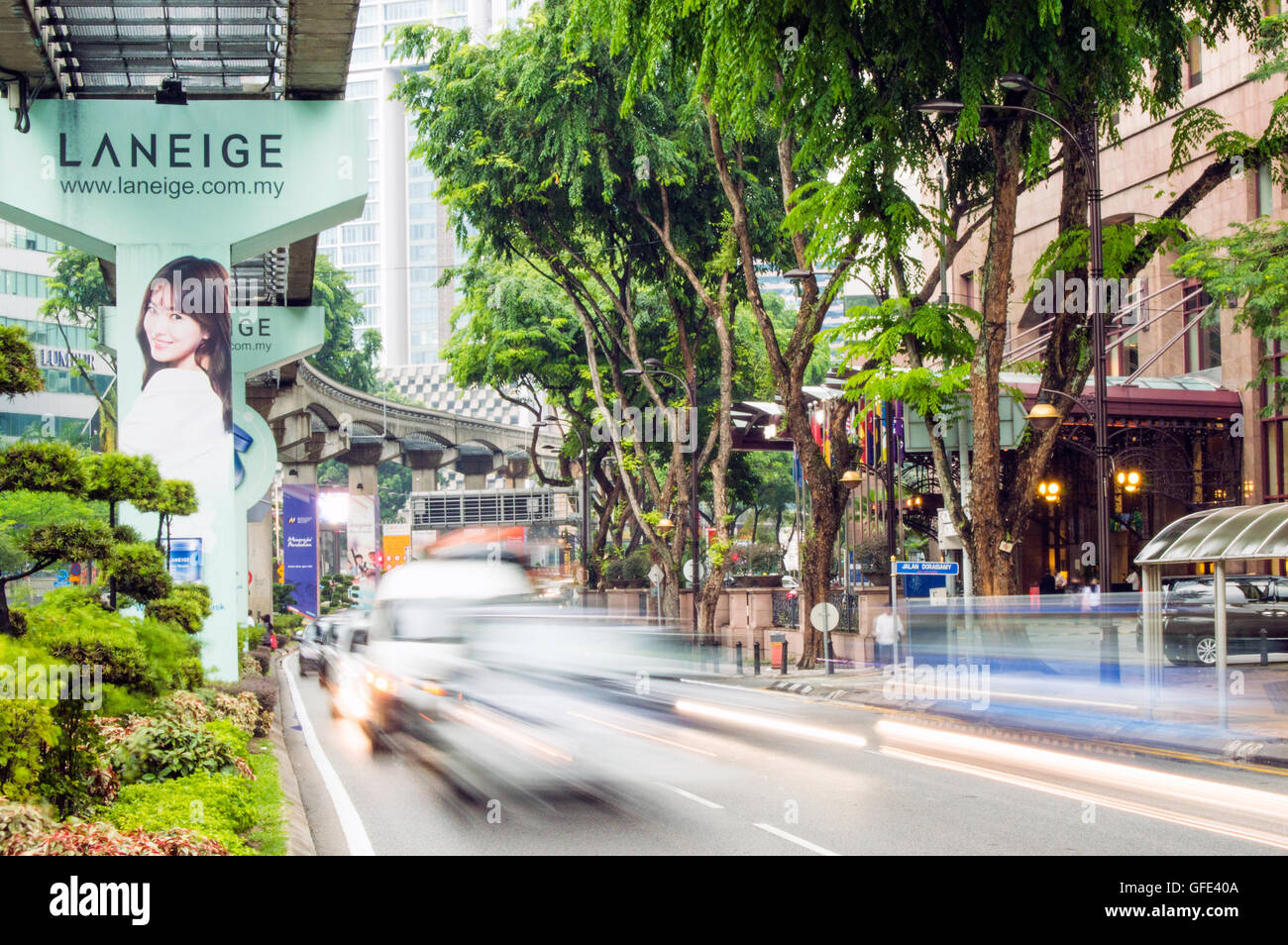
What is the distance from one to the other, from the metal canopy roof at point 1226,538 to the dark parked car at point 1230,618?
228 cm

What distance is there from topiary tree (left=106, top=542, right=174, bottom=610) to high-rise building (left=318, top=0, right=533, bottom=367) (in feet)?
451

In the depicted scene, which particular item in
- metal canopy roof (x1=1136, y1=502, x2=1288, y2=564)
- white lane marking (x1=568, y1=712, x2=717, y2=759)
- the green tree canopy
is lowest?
white lane marking (x1=568, y1=712, x2=717, y2=759)

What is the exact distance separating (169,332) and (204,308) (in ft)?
2.04

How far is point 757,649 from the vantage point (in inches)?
1253

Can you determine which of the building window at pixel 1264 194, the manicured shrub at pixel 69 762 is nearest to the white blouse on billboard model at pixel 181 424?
the manicured shrub at pixel 69 762

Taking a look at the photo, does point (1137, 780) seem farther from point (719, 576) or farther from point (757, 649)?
point (719, 576)

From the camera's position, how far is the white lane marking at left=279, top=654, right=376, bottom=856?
11210 mm

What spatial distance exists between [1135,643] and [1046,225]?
3210 centimetres

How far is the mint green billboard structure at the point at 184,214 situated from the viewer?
20.1 m

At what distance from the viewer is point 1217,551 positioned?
17.5m

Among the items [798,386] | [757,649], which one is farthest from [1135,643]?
[757,649]

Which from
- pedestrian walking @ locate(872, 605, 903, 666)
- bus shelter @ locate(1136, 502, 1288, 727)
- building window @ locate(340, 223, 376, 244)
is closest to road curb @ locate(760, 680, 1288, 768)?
bus shelter @ locate(1136, 502, 1288, 727)

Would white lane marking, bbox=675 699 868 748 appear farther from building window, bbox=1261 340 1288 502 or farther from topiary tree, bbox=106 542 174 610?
building window, bbox=1261 340 1288 502

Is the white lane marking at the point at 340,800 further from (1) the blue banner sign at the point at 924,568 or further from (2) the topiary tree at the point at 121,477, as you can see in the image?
(1) the blue banner sign at the point at 924,568
